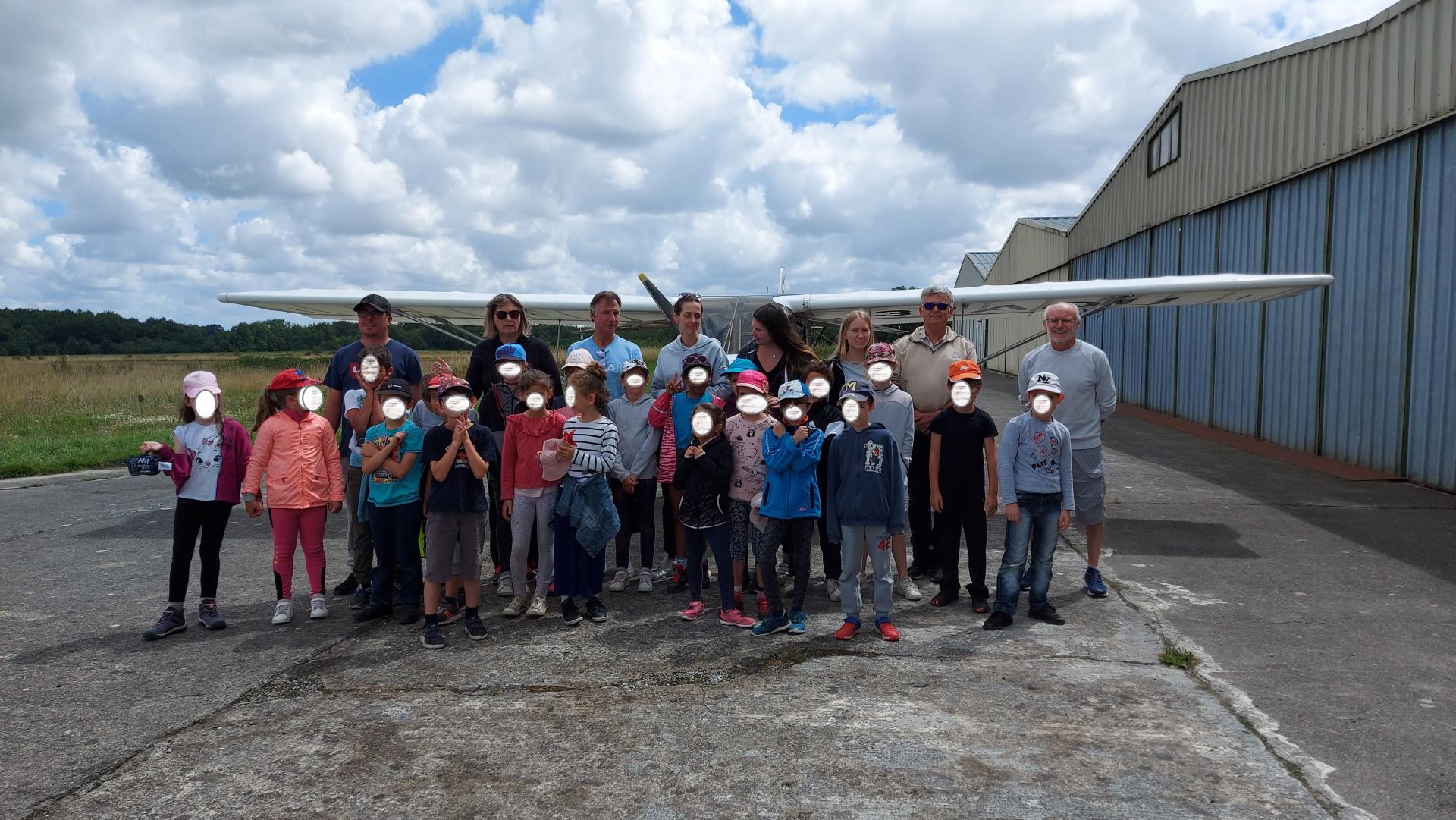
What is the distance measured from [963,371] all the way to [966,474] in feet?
1.92

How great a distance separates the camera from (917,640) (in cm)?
443

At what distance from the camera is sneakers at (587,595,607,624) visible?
480 cm

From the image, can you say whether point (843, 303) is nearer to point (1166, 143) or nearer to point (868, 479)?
point (868, 479)

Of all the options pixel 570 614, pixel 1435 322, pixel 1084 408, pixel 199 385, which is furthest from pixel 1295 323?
pixel 199 385

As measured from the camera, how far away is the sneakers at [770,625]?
4.54 metres

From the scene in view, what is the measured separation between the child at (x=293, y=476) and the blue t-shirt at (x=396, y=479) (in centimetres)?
21

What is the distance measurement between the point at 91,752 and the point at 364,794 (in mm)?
1212

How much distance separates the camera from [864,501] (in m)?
4.40

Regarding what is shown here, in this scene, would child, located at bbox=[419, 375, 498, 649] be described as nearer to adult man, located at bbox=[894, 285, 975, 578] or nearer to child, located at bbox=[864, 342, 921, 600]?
child, located at bbox=[864, 342, 921, 600]

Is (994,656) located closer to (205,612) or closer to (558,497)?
(558,497)

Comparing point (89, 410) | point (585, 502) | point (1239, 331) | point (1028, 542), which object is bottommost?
point (89, 410)

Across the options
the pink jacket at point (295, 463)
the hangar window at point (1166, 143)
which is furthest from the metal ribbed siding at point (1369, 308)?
the pink jacket at point (295, 463)

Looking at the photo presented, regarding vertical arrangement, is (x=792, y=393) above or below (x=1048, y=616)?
above

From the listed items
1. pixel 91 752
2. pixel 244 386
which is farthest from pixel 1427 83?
pixel 244 386
